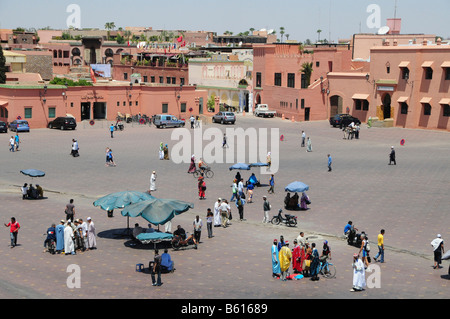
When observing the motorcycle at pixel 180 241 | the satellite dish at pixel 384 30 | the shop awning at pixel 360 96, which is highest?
the satellite dish at pixel 384 30

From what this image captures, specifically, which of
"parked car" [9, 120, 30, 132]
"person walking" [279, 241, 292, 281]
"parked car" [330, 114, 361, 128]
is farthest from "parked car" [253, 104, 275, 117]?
"person walking" [279, 241, 292, 281]

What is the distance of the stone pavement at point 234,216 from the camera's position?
19375 millimetres

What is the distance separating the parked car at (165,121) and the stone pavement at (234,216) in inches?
301

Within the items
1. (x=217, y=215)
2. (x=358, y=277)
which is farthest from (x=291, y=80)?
(x=358, y=277)

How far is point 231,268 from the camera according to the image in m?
21.2

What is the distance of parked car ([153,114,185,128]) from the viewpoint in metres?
61.1

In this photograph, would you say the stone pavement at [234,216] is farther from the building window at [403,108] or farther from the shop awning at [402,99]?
the building window at [403,108]

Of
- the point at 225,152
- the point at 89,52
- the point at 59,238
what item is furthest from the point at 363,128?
the point at 89,52

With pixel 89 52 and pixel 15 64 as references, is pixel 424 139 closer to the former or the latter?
pixel 15 64

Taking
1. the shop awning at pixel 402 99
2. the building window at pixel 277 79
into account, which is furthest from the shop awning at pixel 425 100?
the building window at pixel 277 79

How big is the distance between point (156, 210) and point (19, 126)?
117ft

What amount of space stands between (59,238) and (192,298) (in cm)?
637

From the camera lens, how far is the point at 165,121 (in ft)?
201

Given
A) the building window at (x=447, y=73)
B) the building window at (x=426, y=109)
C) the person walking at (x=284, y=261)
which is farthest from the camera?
the building window at (x=426, y=109)
